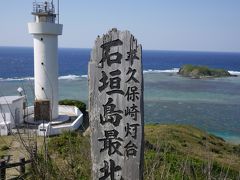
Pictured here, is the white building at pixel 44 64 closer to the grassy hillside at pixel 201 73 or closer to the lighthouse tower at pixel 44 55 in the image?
the lighthouse tower at pixel 44 55

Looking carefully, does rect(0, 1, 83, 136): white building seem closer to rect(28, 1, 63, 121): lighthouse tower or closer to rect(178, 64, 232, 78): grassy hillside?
rect(28, 1, 63, 121): lighthouse tower

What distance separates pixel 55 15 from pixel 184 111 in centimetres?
1748

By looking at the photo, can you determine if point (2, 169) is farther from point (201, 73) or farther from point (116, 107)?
point (201, 73)

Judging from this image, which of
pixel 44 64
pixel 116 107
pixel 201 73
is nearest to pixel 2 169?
pixel 116 107

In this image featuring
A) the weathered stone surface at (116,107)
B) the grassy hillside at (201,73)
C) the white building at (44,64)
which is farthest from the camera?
the grassy hillside at (201,73)

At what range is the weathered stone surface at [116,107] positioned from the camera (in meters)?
4.02

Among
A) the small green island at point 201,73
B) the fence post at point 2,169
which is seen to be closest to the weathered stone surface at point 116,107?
the fence post at point 2,169

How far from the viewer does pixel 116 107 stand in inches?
160

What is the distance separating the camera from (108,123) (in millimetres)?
4090

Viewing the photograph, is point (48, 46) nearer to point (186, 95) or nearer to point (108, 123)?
point (108, 123)

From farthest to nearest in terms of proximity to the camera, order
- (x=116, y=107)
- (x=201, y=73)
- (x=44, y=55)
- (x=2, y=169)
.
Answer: (x=201, y=73) < (x=44, y=55) < (x=2, y=169) < (x=116, y=107)

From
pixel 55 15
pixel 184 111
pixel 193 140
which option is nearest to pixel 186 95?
pixel 184 111

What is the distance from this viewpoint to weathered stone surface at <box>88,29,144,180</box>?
13.2 feet

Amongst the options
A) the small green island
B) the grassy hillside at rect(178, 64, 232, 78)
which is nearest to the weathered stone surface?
the small green island
